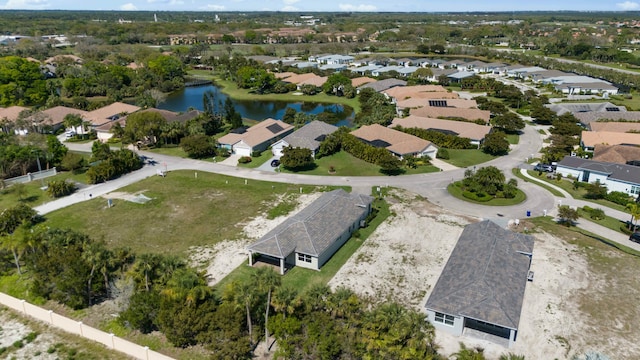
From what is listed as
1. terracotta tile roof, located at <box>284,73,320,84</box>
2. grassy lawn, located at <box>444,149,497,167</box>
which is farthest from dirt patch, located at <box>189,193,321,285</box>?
terracotta tile roof, located at <box>284,73,320,84</box>

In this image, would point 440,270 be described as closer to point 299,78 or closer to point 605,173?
point 605,173

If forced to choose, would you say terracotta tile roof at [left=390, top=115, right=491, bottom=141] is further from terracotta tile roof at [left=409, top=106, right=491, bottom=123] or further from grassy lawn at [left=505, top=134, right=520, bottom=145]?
terracotta tile roof at [left=409, top=106, right=491, bottom=123]

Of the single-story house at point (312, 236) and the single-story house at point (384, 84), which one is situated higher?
the single-story house at point (384, 84)

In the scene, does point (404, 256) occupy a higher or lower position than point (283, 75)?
lower

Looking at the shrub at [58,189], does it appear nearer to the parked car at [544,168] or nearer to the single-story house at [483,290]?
the single-story house at [483,290]

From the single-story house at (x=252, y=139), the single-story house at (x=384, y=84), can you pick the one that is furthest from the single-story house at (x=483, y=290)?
the single-story house at (x=384, y=84)

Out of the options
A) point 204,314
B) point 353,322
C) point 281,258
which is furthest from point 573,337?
point 204,314

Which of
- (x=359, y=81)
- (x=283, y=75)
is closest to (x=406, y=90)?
(x=359, y=81)
